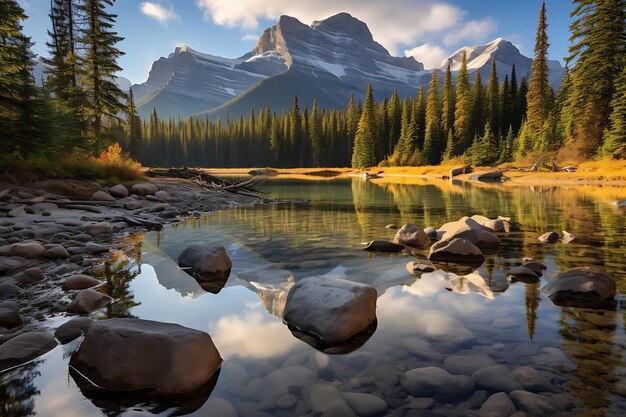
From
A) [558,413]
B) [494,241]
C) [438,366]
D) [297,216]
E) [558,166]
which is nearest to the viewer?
[558,413]

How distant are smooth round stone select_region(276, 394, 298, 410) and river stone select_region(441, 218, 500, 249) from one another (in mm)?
6334

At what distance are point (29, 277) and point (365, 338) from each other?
529 centimetres

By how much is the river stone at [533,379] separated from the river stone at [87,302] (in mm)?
4837

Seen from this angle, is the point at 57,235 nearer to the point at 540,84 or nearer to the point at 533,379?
the point at 533,379

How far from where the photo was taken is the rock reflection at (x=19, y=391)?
2.93 meters

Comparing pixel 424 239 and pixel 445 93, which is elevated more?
pixel 445 93

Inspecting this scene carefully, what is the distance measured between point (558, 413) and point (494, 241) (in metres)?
6.47

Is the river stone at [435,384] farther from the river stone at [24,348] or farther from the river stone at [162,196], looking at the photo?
the river stone at [162,196]

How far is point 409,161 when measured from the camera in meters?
64.2

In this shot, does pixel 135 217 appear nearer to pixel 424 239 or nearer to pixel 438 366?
pixel 424 239

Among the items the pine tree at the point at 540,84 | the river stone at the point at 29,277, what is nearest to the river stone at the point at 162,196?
the river stone at the point at 29,277

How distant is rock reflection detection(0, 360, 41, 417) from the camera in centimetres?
293

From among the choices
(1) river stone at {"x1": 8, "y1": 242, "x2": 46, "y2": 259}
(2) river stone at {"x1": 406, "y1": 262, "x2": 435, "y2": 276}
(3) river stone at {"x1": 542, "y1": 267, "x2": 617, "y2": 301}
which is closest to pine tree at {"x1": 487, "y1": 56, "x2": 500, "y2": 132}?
(2) river stone at {"x1": 406, "y1": 262, "x2": 435, "y2": 276}

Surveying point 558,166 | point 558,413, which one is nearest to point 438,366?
point 558,413
